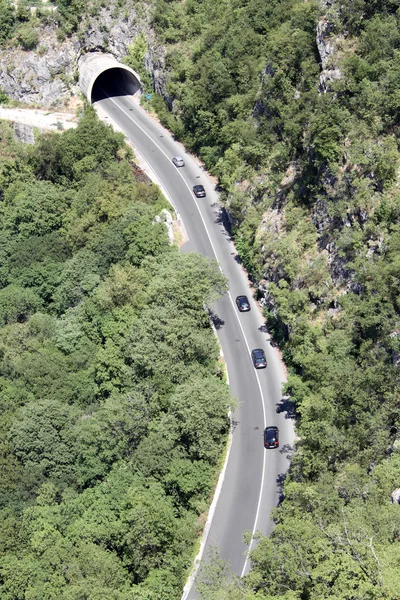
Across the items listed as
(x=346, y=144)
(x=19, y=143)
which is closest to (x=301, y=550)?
(x=346, y=144)

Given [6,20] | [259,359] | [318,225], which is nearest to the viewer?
[259,359]

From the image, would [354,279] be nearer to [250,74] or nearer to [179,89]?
[250,74]

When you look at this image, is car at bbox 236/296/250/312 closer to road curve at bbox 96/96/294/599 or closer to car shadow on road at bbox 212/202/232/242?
road curve at bbox 96/96/294/599

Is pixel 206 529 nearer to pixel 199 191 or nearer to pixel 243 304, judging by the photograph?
pixel 243 304

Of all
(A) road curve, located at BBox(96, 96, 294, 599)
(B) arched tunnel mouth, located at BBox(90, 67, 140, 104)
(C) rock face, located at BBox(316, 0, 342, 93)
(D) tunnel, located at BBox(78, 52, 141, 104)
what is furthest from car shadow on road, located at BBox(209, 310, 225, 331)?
(B) arched tunnel mouth, located at BBox(90, 67, 140, 104)

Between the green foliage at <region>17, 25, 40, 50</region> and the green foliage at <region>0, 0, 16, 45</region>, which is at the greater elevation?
the green foliage at <region>0, 0, 16, 45</region>

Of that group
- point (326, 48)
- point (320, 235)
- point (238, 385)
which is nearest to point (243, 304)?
point (238, 385)
